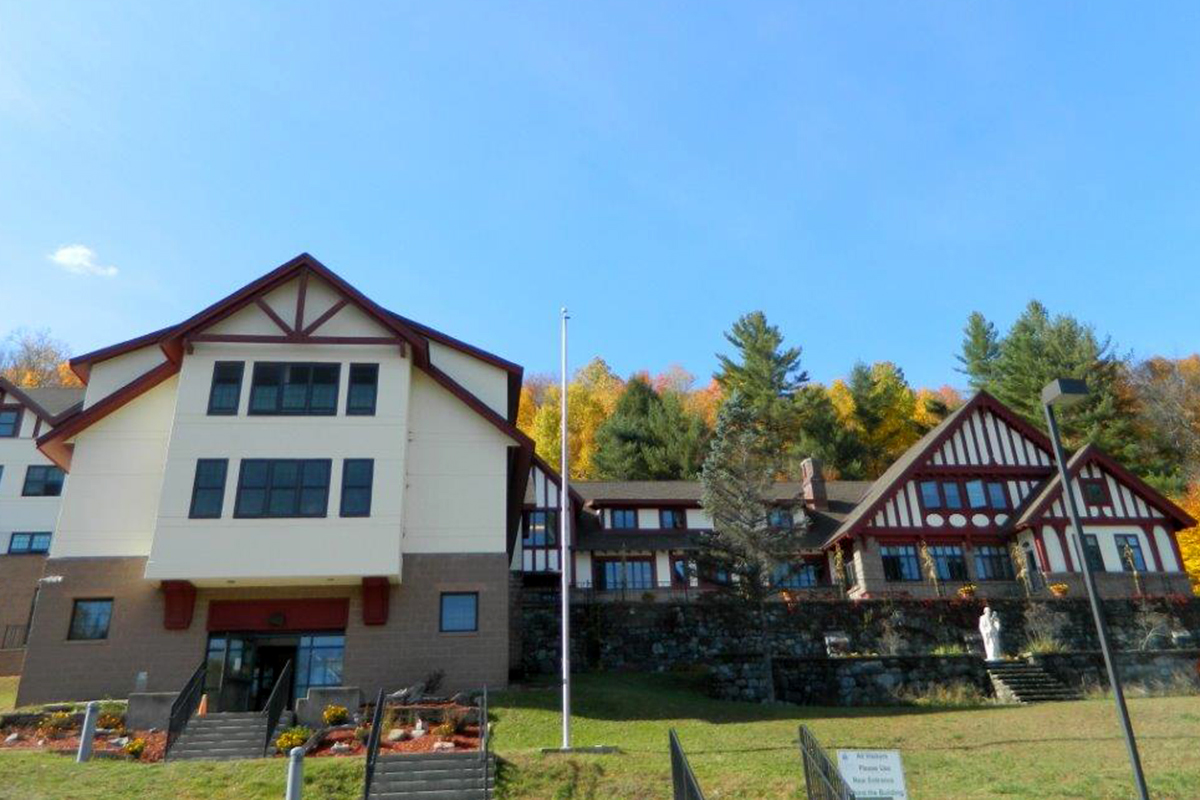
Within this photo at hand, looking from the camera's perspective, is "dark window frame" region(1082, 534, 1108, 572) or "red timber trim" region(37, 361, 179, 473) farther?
"dark window frame" region(1082, 534, 1108, 572)

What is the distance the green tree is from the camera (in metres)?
27.9

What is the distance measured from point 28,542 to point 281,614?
2112cm

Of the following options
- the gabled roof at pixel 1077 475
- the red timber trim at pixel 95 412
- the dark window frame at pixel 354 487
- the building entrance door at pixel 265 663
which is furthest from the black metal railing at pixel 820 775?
the gabled roof at pixel 1077 475

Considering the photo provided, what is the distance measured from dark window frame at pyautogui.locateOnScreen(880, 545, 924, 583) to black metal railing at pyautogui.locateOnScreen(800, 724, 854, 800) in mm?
26626

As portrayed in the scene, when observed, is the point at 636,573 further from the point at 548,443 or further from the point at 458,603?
the point at 548,443

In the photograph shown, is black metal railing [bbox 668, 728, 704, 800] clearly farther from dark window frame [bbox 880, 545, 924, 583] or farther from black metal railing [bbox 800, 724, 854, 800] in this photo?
dark window frame [bbox 880, 545, 924, 583]

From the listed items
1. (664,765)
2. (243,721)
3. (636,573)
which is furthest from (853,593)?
(243,721)

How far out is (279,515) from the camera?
21781 millimetres

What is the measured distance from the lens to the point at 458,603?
2269 centimetres

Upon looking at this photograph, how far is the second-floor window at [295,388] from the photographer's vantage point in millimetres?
23250

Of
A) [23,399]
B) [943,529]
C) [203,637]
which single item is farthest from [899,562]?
[23,399]

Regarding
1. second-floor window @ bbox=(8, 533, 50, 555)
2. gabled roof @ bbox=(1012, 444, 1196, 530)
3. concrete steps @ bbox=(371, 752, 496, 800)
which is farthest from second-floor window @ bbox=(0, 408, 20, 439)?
gabled roof @ bbox=(1012, 444, 1196, 530)

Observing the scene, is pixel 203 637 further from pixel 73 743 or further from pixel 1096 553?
pixel 1096 553

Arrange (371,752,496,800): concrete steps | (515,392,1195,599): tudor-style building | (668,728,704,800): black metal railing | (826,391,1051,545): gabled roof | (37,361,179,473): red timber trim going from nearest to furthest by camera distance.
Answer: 1. (668,728,704,800): black metal railing
2. (371,752,496,800): concrete steps
3. (37,361,179,473): red timber trim
4. (515,392,1195,599): tudor-style building
5. (826,391,1051,545): gabled roof
